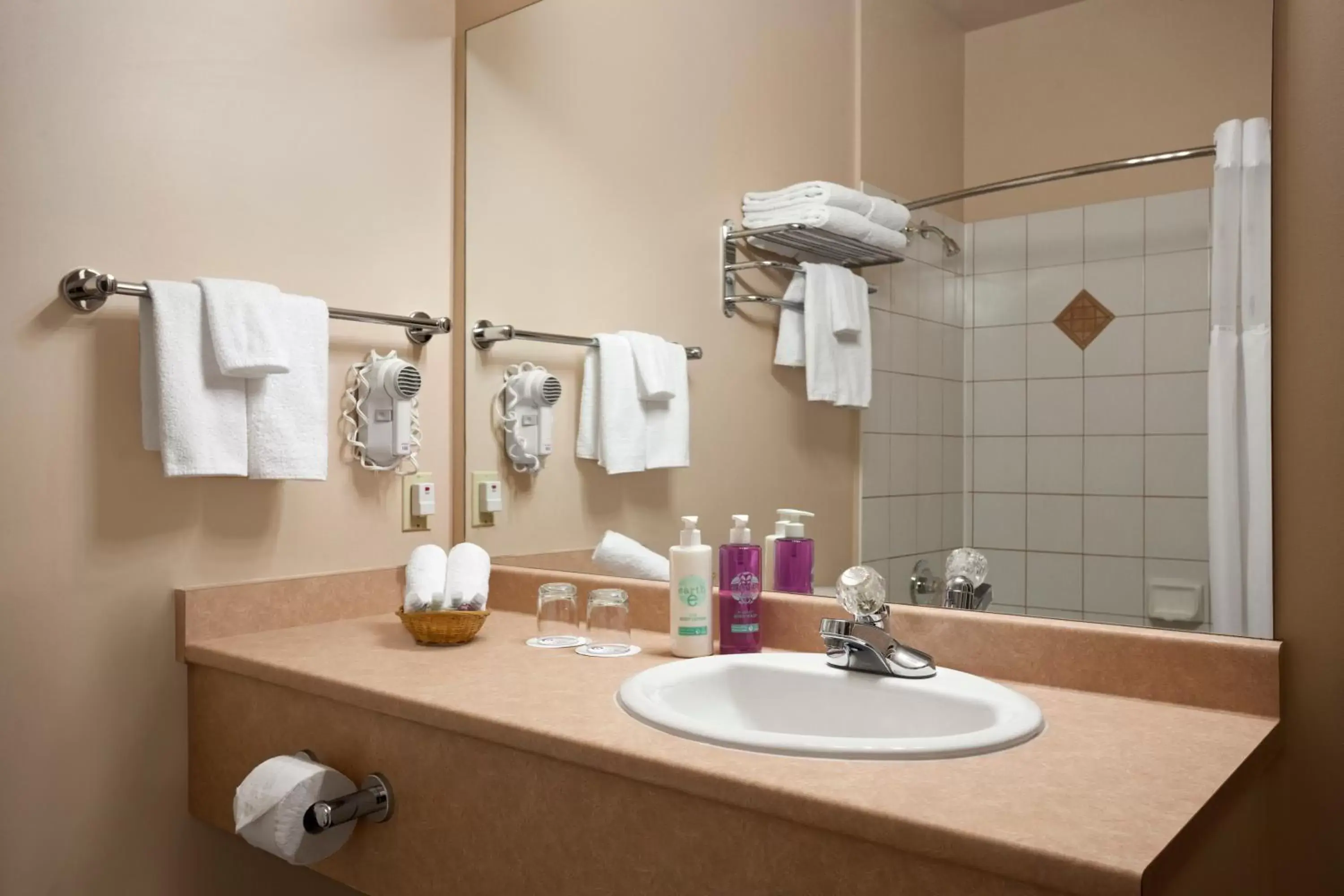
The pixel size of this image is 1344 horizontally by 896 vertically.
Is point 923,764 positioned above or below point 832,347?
below

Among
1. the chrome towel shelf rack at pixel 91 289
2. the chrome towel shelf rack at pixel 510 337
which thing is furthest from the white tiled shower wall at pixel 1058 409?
the chrome towel shelf rack at pixel 91 289

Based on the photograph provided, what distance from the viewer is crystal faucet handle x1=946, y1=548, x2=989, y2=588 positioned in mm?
1318

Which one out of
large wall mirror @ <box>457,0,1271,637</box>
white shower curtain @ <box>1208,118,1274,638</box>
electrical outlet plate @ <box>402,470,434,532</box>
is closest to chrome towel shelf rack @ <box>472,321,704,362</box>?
large wall mirror @ <box>457,0,1271,637</box>

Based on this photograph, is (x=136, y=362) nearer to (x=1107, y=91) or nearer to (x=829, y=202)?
(x=829, y=202)

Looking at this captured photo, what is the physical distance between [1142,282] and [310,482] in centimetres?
133

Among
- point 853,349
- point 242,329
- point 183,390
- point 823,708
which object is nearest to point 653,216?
point 853,349

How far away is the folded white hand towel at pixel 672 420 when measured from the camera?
1698mm

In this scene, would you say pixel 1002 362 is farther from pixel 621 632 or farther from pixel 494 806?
pixel 494 806

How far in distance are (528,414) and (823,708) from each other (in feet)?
2.84

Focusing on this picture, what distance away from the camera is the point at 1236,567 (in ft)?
3.80

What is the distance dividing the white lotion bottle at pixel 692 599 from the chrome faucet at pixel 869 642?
0.64 feet

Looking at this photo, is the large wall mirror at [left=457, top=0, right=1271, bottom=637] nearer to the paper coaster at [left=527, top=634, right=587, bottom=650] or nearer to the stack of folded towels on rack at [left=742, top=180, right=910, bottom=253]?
the stack of folded towels on rack at [left=742, top=180, right=910, bottom=253]

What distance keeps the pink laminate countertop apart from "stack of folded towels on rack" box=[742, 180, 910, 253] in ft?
2.13

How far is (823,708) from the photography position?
4.16 feet
